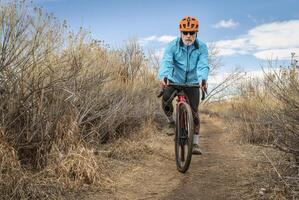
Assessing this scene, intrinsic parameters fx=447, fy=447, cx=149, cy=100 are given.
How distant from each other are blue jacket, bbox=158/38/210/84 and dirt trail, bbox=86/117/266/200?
53.4 inches

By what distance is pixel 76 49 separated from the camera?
7570 millimetres

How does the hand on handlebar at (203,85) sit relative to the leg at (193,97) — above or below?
above

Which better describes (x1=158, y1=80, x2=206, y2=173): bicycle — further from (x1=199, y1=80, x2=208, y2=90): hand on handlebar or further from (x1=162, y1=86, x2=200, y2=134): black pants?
(x1=162, y1=86, x2=200, y2=134): black pants

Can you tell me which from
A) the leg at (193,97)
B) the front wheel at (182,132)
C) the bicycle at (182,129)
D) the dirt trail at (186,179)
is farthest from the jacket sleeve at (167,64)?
the dirt trail at (186,179)

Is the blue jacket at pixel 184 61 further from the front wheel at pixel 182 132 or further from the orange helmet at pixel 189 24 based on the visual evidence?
the front wheel at pixel 182 132

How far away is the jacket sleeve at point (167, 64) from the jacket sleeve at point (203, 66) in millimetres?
425

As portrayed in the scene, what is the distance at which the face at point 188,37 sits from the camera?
6.71 meters

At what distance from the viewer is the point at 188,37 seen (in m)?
6.73

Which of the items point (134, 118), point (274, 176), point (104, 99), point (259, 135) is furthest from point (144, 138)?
point (274, 176)

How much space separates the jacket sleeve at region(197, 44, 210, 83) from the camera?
6.57 metres

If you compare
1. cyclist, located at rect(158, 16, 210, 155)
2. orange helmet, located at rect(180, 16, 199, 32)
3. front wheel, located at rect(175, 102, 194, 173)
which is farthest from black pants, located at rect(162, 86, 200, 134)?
orange helmet, located at rect(180, 16, 199, 32)

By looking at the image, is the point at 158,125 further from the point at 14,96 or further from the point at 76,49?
the point at 14,96

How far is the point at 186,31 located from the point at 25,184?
331 cm

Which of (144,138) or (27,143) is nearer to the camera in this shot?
(27,143)
